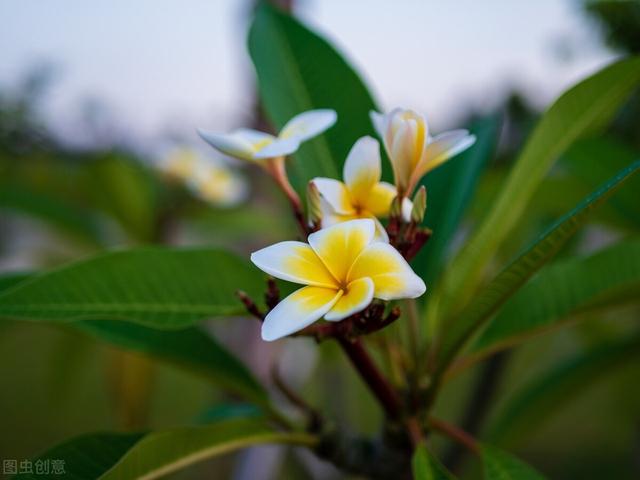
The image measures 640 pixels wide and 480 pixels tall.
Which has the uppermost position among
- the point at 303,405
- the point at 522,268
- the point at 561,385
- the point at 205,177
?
the point at 522,268

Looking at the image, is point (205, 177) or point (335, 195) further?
point (205, 177)

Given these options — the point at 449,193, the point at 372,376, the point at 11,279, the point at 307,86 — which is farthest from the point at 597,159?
the point at 11,279

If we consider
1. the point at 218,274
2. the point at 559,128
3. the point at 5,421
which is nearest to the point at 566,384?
the point at 559,128

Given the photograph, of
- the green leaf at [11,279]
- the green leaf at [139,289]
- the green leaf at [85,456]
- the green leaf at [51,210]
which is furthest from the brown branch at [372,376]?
the green leaf at [51,210]

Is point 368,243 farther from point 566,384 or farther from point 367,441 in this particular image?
point 566,384

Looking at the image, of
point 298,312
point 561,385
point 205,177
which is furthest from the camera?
point 205,177

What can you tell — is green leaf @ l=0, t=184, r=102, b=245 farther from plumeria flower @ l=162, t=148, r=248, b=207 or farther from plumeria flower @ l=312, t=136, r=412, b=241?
plumeria flower @ l=312, t=136, r=412, b=241

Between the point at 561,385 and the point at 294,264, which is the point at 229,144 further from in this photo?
the point at 561,385

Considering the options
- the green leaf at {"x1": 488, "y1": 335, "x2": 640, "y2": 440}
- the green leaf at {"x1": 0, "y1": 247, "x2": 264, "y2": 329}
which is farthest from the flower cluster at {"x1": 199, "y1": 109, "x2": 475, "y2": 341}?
the green leaf at {"x1": 488, "y1": 335, "x2": 640, "y2": 440}
